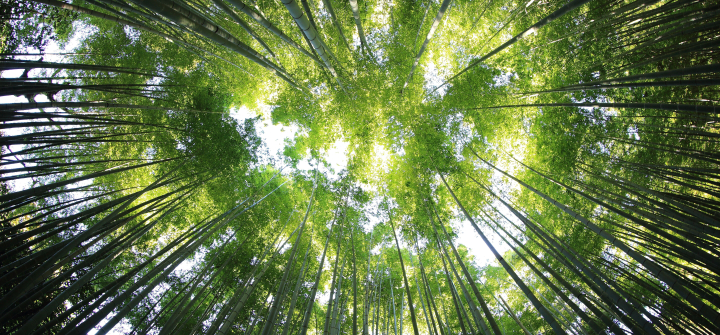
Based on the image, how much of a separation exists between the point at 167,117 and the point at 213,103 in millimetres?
933

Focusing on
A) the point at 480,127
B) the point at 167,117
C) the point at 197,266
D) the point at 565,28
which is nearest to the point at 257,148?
the point at 167,117

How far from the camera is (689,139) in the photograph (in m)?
3.62

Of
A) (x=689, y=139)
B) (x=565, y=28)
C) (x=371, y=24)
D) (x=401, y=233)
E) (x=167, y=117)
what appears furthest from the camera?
(x=401, y=233)

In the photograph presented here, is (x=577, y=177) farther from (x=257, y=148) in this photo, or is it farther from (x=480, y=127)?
(x=257, y=148)

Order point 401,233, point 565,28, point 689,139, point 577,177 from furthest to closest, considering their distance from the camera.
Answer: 1. point 401,233
2. point 577,177
3. point 565,28
4. point 689,139

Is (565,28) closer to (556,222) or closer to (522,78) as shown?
(522,78)

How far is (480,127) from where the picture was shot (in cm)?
625

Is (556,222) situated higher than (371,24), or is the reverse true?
(371,24)

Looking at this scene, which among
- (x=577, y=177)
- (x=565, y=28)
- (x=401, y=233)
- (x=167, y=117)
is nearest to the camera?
(x=565, y=28)

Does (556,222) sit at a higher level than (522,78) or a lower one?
lower

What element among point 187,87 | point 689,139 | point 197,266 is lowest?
point 689,139

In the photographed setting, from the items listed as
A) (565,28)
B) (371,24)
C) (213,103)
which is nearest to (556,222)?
(565,28)

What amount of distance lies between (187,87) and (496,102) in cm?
668

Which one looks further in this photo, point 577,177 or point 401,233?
point 401,233
